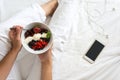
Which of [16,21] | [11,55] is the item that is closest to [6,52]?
[11,55]

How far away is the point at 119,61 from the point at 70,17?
33 cm

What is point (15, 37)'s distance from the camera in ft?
3.71

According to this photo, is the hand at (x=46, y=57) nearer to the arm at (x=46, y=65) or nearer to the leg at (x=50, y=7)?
the arm at (x=46, y=65)

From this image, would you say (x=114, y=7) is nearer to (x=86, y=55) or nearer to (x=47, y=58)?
(x=86, y=55)

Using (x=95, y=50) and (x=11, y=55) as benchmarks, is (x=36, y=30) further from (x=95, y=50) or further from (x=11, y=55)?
(x=95, y=50)

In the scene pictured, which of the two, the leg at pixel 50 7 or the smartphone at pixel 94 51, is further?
the leg at pixel 50 7

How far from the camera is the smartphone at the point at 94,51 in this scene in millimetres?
1149

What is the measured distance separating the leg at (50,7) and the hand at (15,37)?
219mm

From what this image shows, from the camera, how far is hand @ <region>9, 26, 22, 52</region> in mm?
1126

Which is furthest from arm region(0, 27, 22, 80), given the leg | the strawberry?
the leg

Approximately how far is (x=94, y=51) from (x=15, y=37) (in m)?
0.39

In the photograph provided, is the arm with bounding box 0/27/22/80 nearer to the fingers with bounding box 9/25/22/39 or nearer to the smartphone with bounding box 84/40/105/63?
the fingers with bounding box 9/25/22/39

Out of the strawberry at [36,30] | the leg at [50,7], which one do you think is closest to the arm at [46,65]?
the strawberry at [36,30]

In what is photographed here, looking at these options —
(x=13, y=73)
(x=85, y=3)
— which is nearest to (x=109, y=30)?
(x=85, y=3)
